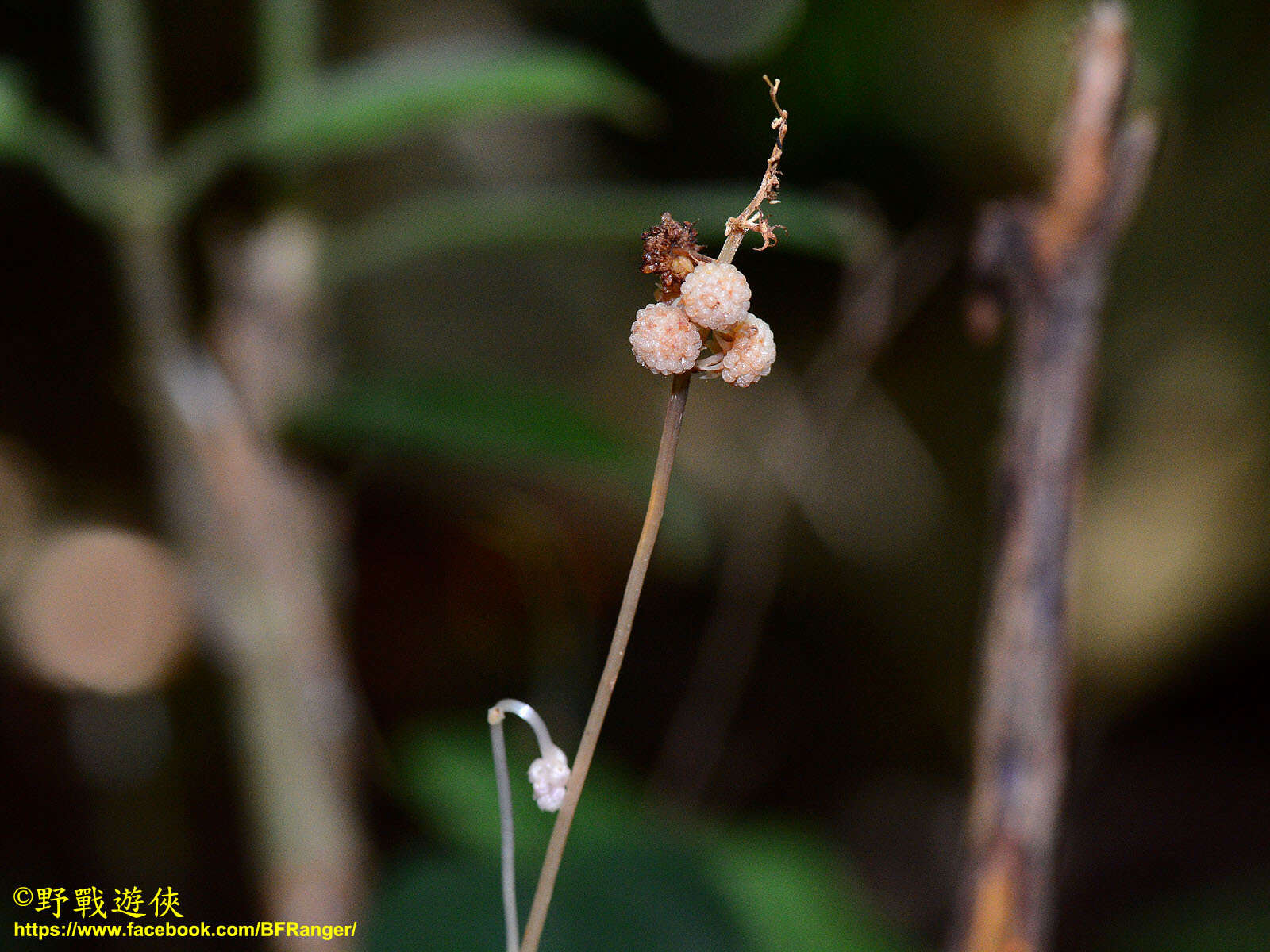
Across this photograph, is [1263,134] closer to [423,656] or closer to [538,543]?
[538,543]

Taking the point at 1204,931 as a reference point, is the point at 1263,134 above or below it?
above

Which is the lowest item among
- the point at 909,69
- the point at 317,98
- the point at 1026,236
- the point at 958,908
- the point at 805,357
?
the point at 958,908

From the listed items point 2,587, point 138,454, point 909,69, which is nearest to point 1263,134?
point 909,69

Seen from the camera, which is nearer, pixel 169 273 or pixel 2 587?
pixel 169 273

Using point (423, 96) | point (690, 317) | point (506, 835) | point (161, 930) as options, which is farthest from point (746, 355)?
point (161, 930)

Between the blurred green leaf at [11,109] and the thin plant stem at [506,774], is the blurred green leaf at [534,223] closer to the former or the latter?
the blurred green leaf at [11,109]

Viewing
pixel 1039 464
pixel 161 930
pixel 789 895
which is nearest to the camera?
pixel 1039 464

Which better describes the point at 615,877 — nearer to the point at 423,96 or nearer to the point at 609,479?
the point at 609,479

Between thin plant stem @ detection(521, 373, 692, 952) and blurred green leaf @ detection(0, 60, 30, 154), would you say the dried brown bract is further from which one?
blurred green leaf @ detection(0, 60, 30, 154)
